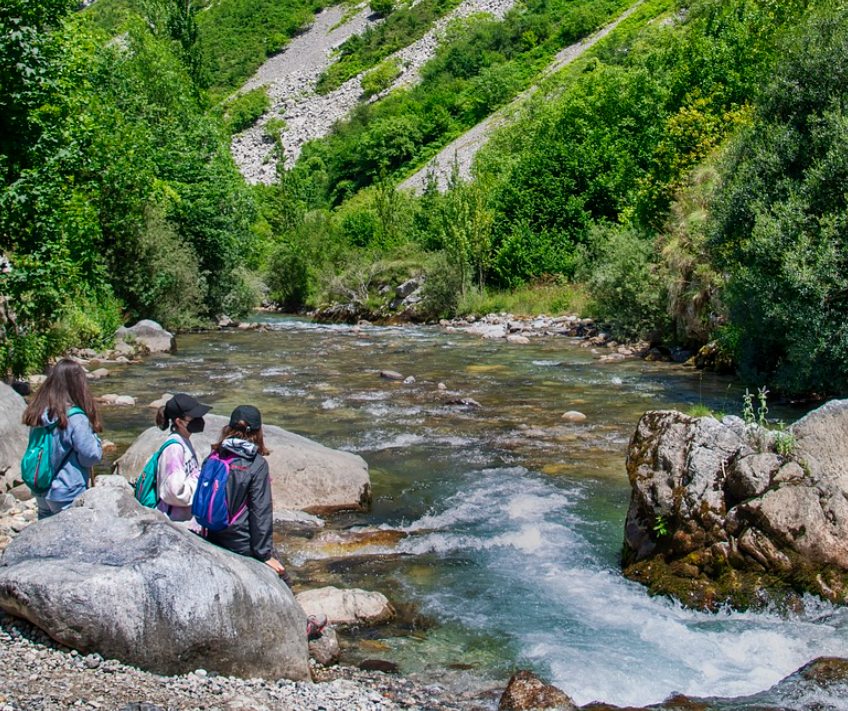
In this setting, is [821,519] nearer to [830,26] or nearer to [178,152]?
[830,26]

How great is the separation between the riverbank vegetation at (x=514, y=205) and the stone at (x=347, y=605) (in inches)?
381

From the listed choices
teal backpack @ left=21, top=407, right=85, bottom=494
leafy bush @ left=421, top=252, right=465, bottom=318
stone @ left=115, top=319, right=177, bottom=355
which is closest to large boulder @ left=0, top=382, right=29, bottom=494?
teal backpack @ left=21, top=407, right=85, bottom=494

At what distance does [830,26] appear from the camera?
1512 centimetres

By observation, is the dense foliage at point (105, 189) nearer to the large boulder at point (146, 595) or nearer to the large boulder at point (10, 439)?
the large boulder at point (10, 439)

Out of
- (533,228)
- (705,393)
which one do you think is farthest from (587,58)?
(705,393)

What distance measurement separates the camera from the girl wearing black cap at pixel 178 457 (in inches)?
223

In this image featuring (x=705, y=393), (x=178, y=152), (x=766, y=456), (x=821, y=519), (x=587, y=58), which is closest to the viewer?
(x=821, y=519)

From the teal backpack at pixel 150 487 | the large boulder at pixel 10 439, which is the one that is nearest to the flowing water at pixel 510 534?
the teal backpack at pixel 150 487

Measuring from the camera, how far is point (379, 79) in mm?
125812

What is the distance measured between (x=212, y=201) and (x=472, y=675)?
98.3ft

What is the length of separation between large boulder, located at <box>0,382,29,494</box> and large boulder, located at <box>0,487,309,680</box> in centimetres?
481

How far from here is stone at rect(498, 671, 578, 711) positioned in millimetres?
5160

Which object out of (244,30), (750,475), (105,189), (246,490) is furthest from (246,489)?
(244,30)

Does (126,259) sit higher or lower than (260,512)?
higher
